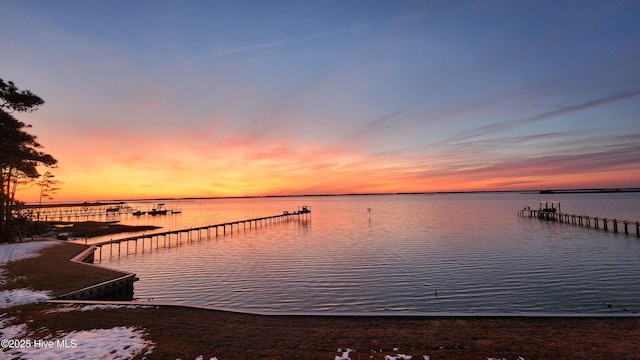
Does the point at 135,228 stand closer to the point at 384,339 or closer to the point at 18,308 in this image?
the point at 18,308

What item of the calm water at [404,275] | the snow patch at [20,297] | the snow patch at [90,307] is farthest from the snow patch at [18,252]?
the snow patch at [90,307]

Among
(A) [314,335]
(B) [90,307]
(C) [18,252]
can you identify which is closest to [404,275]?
(A) [314,335]

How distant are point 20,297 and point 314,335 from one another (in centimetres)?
1258

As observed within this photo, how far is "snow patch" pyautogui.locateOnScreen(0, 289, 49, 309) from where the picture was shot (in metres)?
12.7

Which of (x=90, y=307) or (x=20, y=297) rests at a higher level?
(x=20, y=297)

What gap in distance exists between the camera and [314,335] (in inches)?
375

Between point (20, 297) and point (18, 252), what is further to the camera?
point (18, 252)

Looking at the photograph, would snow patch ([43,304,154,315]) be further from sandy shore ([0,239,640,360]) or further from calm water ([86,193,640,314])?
calm water ([86,193,640,314])

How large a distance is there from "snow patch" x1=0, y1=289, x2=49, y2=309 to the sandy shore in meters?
1.00

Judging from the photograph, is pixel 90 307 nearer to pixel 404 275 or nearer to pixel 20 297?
pixel 20 297

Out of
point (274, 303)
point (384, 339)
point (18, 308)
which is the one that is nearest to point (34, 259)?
point (18, 308)

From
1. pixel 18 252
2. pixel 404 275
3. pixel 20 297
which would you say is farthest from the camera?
pixel 18 252

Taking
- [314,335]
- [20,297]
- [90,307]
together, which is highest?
[20,297]

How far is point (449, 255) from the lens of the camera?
30.4 meters
